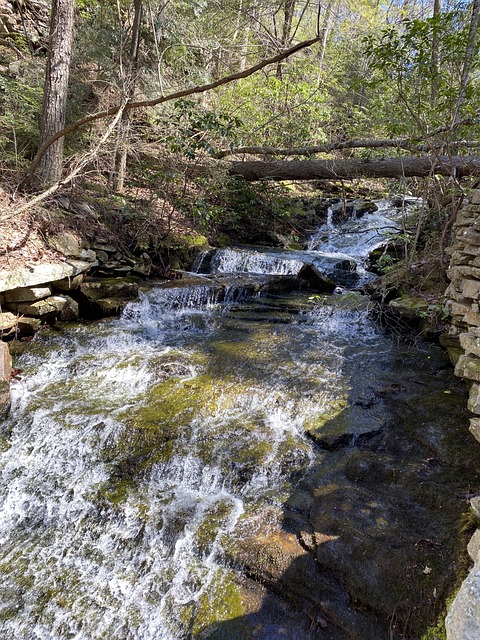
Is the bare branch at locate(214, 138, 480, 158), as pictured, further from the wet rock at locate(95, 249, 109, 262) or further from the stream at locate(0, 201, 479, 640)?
the stream at locate(0, 201, 479, 640)

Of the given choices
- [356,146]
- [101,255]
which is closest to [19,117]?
[101,255]

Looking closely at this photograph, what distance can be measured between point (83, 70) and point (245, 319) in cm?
739

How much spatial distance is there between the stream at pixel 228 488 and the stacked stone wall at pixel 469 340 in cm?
66

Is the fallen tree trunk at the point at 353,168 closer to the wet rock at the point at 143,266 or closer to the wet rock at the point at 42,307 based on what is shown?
the wet rock at the point at 143,266

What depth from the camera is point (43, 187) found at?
7.14m

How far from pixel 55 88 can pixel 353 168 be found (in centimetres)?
677

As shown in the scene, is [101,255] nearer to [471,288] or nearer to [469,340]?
[471,288]

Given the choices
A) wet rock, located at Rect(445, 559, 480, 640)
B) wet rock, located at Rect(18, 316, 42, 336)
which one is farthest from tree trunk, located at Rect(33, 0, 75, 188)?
wet rock, located at Rect(445, 559, 480, 640)

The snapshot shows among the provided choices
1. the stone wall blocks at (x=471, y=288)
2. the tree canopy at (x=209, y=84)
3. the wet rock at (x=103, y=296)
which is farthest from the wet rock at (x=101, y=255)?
the stone wall blocks at (x=471, y=288)

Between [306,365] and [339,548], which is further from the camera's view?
[306,365]

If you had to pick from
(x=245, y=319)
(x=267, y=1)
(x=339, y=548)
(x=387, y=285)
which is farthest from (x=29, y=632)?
(x=267, y=1)

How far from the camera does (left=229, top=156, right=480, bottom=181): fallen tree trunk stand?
7.64 m

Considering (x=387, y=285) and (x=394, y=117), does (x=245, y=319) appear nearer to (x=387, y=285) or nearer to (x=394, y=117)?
(x=387, y=285)

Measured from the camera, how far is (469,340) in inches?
135
